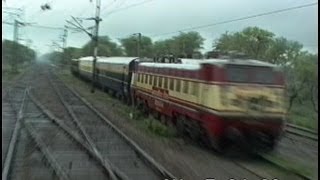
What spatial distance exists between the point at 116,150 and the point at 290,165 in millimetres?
4650

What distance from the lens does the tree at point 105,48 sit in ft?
348

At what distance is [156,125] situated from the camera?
20.4m

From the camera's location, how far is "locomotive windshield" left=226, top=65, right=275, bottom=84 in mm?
14883

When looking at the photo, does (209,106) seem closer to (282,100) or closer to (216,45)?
(282,100)

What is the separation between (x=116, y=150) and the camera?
16.0 m

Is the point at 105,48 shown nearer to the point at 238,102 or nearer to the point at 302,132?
the point at 302,132

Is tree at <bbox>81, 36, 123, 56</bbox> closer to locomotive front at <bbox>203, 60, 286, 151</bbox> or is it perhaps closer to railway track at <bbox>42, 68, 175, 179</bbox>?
railway track at <bbox>42, 68, 175, 179</bbox>

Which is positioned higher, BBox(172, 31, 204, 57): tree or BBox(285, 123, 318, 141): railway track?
BBox(172, 31, 204, 57): tree

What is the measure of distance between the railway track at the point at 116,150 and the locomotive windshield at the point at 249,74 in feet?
9.57

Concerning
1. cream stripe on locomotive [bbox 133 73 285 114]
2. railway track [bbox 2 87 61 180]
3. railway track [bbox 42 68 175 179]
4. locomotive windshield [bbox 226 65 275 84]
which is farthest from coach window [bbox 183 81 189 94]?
railway track [bbox 2 87 61 180]

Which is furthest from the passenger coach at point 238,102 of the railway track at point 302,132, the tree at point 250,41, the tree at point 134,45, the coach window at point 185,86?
the tree at point 134,45

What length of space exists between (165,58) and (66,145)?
22.4 feet

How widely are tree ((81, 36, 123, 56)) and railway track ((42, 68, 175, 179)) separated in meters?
78.8

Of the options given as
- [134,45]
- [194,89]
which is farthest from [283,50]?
[134,45]
